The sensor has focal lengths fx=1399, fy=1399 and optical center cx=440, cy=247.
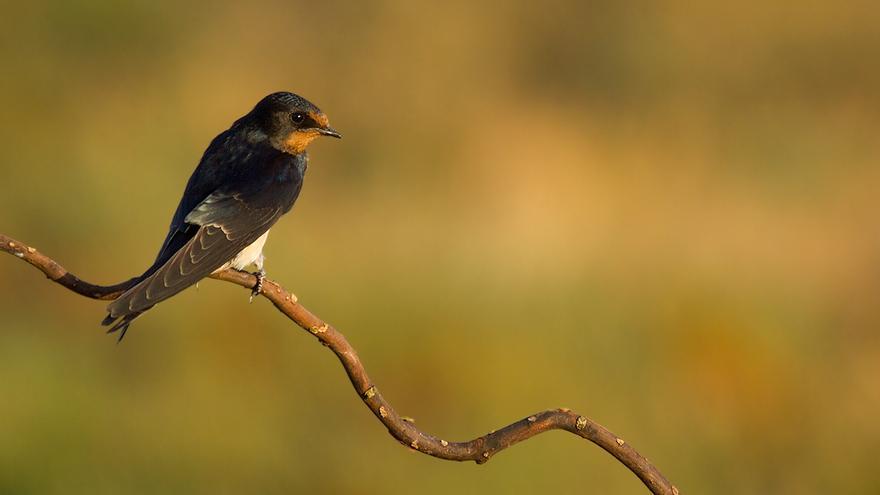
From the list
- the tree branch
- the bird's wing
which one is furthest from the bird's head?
the tree branch

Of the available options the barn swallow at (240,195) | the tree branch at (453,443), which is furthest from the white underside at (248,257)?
the tree branch at (453,443)

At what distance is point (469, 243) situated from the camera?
610 centimetres

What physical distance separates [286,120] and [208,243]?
1.73 feet

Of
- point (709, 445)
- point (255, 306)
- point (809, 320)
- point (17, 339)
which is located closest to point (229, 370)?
point (255, 306)

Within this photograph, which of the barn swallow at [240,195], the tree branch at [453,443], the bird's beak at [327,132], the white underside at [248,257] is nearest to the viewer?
the tree branch at [453,443]

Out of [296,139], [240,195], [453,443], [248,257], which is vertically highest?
[296,139]

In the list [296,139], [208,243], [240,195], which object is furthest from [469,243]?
[208,243]

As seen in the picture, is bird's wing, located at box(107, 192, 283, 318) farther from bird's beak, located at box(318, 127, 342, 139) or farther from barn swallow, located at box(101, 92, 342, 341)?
bird's beak, located at box(318, 127, 342, 139)

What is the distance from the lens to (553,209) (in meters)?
6.63

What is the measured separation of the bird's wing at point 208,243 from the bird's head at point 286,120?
0.26 m

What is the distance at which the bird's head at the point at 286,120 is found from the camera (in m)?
3.29

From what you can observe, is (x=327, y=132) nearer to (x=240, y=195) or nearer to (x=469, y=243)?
(x=240, y=195)

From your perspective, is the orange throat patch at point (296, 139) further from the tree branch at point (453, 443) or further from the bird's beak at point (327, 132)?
the tree branch at point (453, 443)

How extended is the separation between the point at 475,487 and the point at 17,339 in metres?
1.87
